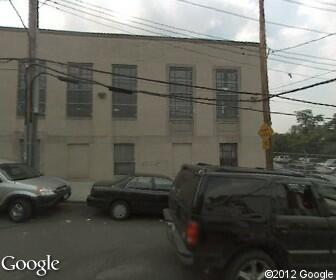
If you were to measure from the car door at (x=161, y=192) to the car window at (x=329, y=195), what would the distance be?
540cm

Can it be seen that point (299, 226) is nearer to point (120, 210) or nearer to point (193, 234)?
point (193, 234)

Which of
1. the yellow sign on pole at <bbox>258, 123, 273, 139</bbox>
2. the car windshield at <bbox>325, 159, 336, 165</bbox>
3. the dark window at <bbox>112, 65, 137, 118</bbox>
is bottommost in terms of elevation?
the car windshield at <bbox>325, 159, 336, 165</bbox>

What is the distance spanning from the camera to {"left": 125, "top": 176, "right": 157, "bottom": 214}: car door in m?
11.3

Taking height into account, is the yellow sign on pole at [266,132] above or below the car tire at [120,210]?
above

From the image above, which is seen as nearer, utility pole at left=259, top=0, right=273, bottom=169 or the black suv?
the black suv

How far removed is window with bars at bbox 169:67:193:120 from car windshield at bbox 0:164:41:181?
A: 10.00m

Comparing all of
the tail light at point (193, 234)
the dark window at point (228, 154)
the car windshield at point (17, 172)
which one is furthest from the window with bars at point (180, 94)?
the tail light at point (193, 234)

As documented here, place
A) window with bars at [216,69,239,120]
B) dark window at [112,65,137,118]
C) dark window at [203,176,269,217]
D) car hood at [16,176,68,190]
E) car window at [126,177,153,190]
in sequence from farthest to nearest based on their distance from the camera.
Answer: window with bars at [216,69,239,120] → dark window at [112,65,137,118] → car window at [126,177,153,190] → car hood at [16,176,68,190] → dark window at [203,176,269,217]

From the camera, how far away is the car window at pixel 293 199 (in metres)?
5.82

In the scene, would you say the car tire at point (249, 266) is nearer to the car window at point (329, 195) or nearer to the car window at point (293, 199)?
the car window at point (293, 199)

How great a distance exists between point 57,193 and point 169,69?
11.4 metres

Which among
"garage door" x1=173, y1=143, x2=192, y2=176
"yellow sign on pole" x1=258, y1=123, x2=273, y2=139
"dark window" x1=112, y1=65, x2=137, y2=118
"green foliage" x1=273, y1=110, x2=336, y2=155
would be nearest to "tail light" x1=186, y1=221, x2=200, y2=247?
"yellow sign on pole" x1=258, y1=123, x2=273, y2=139

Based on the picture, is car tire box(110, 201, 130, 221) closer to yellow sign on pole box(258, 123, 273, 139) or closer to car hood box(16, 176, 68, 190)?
car hood box(16, 176, 68, 190)
